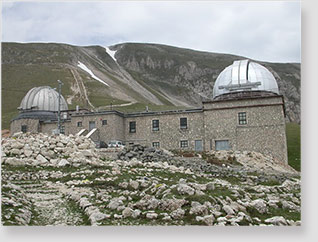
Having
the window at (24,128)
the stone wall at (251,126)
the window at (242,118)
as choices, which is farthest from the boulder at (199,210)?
the window at (24,128)

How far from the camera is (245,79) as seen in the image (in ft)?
126

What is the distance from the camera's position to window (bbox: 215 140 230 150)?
36.5 meters

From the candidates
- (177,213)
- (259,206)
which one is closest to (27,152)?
(177,213)

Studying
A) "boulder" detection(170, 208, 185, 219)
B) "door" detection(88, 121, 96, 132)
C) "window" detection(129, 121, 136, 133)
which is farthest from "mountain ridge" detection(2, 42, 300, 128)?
"boulder" detection(170, 208, 185, 219)

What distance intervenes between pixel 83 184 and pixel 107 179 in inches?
45.5

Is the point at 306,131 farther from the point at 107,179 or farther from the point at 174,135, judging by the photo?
the point at 174,135

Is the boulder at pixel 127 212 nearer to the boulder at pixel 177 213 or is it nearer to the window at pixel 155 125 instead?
the boulder at pixel 177 213

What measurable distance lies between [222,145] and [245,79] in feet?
24.2

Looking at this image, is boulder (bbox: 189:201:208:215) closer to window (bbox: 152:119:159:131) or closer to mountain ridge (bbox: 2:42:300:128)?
window (bbox: 152:119:159:131)

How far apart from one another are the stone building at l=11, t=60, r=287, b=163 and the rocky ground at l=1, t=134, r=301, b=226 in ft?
40.0

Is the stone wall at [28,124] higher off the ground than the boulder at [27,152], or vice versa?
the stone wall at [28,124]

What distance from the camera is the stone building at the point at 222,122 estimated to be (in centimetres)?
3546

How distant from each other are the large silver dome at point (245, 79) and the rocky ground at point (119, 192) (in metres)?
15.4

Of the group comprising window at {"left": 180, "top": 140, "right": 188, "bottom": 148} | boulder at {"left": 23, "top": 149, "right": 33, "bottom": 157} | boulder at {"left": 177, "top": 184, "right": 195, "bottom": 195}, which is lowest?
boulder at {"left": 177, "top": 184, "right": 195, "bottom": 195}
